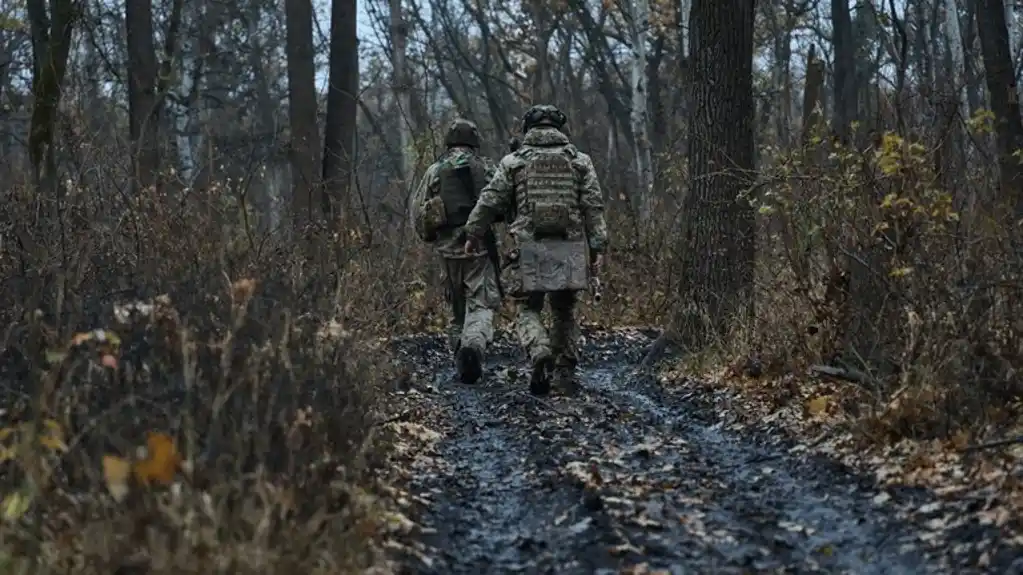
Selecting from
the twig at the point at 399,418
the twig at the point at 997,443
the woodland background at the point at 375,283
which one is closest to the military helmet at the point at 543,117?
the woodland background at the point at 375,283

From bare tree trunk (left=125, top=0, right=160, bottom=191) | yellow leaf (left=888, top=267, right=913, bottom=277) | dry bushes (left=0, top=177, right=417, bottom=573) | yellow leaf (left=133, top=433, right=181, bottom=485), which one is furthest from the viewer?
bare tree trunk (left=125, top=0, right=160, bottom=191)

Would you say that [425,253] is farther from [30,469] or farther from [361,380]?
[30,469]

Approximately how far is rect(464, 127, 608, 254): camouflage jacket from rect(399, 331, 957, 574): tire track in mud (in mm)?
1377

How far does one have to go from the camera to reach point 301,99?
16797mm

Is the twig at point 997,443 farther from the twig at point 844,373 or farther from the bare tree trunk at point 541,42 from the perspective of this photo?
the bare tree trunk at point 541,42

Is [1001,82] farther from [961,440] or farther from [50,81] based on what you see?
[50,81]

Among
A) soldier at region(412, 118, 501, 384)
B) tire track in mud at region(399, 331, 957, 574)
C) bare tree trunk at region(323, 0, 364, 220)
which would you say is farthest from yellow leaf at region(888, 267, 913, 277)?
bare tree trunk at region(323, 0, 364, 220)

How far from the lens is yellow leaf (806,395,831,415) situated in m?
7.59

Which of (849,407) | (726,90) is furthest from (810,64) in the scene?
(849,407)

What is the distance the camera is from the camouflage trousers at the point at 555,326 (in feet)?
32.6

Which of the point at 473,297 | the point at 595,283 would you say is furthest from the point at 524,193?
the point at 473,297

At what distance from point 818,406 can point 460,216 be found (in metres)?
4.58

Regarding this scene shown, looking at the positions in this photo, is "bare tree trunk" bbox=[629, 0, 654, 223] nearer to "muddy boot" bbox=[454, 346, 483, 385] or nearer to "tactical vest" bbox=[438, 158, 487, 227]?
"tactical vest" bbox=[438, 158, 487, 227]

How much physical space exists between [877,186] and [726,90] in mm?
2944
